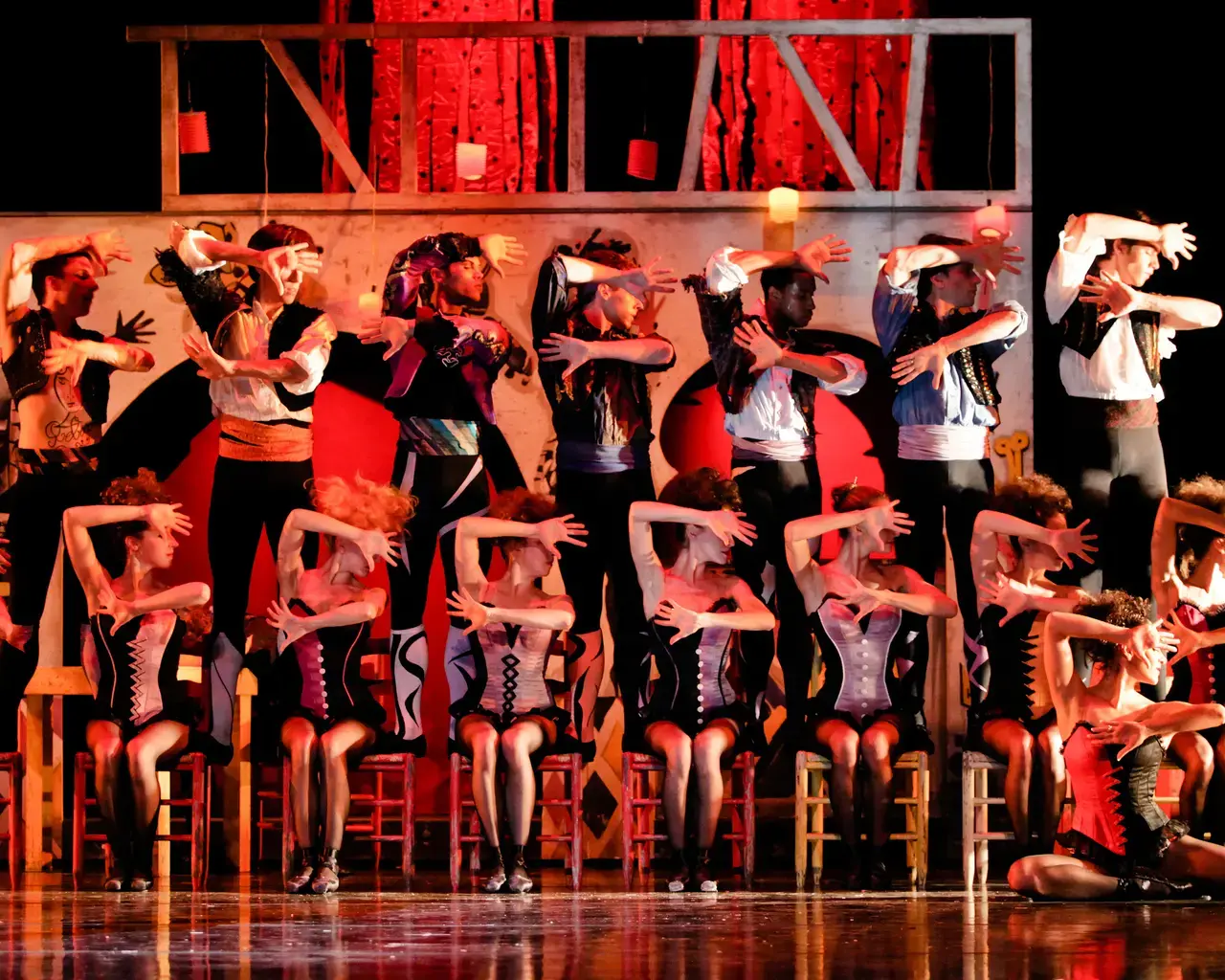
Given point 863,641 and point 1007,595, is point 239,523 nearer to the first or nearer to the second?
point 863,641

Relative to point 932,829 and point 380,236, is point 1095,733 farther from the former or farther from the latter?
point 380,236

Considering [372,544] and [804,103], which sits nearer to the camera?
[372,544]

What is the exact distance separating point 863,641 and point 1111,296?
1.49m

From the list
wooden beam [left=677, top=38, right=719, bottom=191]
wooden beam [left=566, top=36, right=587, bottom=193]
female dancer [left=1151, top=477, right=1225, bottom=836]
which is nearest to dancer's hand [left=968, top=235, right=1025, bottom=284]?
female dancer [left=1151, top=477, right=1225, bottom=836]

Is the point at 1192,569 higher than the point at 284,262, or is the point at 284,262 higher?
the point at 284,262

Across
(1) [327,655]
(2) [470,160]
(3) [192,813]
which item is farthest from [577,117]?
(3) [192,813]

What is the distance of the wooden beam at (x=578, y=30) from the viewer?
7.87 metres

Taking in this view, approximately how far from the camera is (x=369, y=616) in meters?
6.99

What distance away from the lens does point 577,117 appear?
26.1 ft

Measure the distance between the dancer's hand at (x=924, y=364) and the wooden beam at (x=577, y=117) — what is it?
1.47m

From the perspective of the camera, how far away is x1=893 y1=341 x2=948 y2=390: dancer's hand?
729cm

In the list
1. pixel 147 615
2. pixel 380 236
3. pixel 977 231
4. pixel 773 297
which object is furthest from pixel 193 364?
pixel 977 231

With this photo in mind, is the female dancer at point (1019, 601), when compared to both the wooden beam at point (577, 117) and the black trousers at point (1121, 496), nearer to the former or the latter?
the black trousers at point (1121, 496)

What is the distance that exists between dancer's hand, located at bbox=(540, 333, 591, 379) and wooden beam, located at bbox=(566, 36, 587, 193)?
32.4 inches
